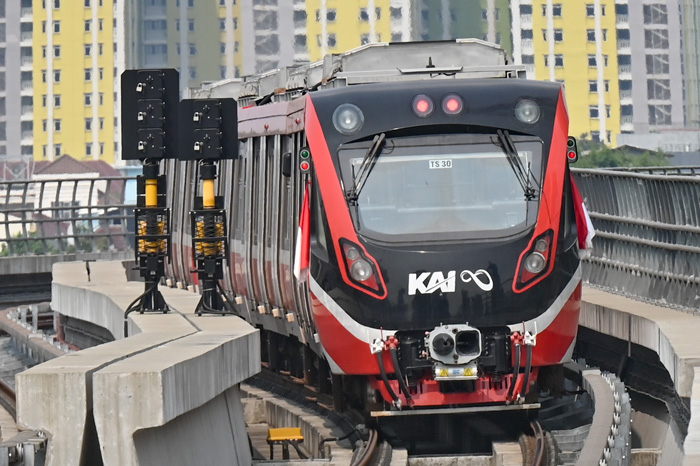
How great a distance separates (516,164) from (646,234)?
4.61 meters

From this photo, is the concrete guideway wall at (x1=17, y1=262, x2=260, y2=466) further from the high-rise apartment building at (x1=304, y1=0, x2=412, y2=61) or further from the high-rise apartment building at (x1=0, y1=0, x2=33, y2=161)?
the high-rise apartment building at (x1=304, y1=0, x2=412, y2=61)

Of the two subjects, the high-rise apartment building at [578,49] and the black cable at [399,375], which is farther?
the high-rise apartment building at [578,49]

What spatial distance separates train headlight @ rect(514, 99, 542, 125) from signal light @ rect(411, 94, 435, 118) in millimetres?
731

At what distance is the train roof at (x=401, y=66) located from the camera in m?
17.0

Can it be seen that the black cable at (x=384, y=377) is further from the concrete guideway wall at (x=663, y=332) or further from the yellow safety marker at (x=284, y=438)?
the concrete guideway wall at (x=663, y=332)

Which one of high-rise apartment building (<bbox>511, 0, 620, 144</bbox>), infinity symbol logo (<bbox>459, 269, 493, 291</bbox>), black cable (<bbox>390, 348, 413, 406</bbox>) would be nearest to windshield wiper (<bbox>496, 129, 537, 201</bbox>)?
infinity symbol logo (<bbox>459, 269, 493, 291</bbox>)

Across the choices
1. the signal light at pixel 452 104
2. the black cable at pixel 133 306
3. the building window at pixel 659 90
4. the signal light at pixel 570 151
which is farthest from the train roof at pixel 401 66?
the building window at pixel 659 90

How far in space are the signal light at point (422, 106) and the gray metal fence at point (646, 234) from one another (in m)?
3.01

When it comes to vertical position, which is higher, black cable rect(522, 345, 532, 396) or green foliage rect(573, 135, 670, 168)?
green foliage rect(573, 135, 670, 168)

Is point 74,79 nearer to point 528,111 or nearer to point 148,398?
point 528,111

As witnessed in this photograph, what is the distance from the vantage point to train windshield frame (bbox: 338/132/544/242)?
612 inches

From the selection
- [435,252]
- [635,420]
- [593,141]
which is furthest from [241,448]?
[593,141]

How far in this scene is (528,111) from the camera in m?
15.8

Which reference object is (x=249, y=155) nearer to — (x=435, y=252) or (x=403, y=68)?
(x=403, y=68)
